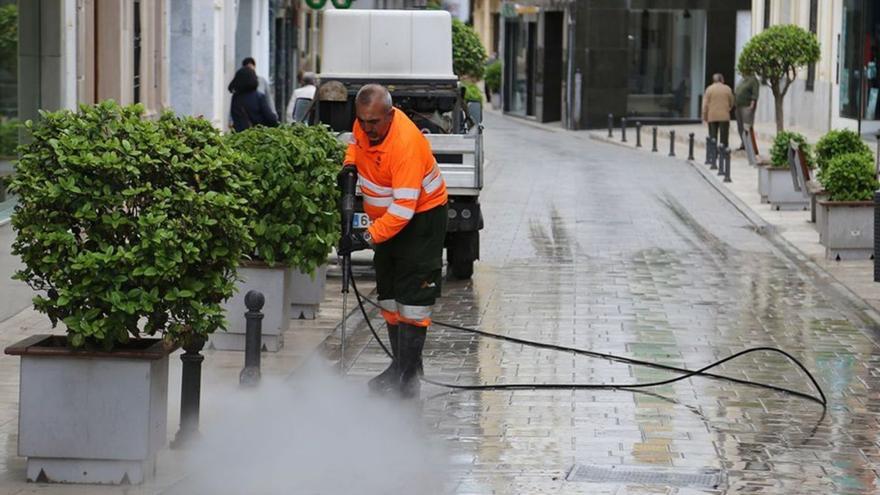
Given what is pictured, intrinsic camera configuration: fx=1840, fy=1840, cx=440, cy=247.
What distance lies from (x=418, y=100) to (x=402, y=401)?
8.53 meters

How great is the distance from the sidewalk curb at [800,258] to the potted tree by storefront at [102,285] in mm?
6952

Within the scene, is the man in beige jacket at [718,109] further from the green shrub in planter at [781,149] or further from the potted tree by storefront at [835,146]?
the potted tree by storefront at [835,146]

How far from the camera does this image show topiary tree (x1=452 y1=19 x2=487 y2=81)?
3875cm

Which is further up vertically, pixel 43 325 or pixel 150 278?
pixel 150 278

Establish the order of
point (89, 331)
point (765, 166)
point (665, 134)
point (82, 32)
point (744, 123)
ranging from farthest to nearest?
1. point (665, 134)
2. point (744, 123)
3. point (765, 166)
4. point (82, 32)
5. point (89, 331)

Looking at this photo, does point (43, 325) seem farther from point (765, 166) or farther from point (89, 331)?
point (765, 166)

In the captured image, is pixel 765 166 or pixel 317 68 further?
pixel 317 68

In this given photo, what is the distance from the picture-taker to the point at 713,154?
34.2 metres

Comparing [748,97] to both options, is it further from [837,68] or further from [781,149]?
[781,149]

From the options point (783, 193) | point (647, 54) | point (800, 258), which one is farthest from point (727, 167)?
point (647, 54)

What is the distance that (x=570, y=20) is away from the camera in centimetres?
5022

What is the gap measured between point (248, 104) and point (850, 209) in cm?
804

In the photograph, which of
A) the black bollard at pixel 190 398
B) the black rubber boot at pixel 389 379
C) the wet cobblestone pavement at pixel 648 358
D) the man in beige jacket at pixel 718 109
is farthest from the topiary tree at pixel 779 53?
the black bollard at pixel 190 398

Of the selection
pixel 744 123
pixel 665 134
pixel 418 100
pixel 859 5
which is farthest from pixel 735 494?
pixel 665 134
